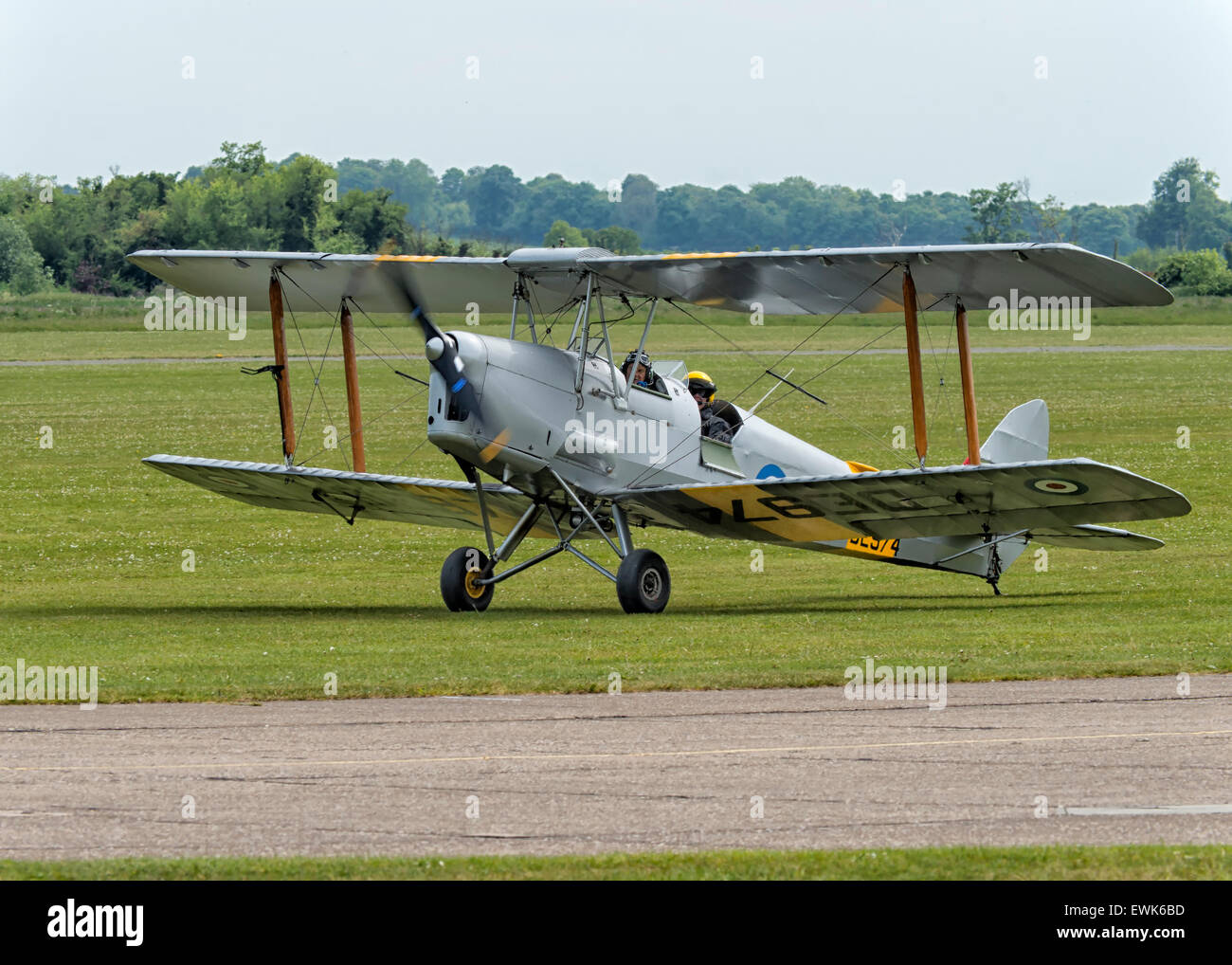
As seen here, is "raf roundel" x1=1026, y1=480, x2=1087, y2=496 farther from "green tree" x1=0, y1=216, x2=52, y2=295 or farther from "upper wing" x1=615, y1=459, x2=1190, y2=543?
"green tree" x1=0, y1=216, x2=52, y2=295

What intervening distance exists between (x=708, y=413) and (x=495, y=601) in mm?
3455

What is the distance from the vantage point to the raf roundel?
1614 cm

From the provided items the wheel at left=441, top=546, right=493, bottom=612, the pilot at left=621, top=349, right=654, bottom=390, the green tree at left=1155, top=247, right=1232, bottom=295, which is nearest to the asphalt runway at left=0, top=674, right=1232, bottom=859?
the wheel at left=441, top=546, right=493, bottom=612

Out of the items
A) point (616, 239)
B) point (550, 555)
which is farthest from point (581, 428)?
point (616, 239)

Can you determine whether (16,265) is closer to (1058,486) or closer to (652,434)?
(652,434)

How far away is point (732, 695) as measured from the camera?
13.0 meters

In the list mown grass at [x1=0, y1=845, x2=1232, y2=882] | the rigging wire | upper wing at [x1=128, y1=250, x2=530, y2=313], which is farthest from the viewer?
the rigging wire

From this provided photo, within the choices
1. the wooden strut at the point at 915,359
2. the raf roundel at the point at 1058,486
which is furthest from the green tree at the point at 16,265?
the raf roundel at the point at 1058,486

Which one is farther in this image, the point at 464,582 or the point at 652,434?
the point at 464,582

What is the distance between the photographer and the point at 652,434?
1850cm

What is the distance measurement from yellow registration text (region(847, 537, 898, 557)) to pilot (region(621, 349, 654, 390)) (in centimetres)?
349

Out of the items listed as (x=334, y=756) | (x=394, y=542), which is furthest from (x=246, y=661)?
(x=394, y=542)
